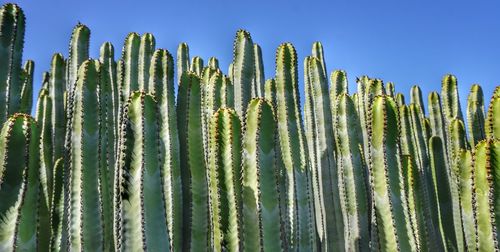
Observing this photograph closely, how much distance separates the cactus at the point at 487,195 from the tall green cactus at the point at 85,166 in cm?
218

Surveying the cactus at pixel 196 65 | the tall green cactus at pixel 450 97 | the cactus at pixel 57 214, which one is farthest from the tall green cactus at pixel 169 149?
the tall green cactus at pixel 450 97

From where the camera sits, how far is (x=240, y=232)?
324cm

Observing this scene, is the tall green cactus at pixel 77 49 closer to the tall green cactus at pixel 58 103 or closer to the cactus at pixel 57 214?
the tall green cactus at pixel 58 103

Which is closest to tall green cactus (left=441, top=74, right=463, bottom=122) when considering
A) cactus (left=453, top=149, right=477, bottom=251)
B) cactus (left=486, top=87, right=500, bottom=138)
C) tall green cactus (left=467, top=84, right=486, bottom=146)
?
tall green cactus (left=467, top=84, right=486, bottom=146)

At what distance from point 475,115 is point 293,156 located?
12.6 ft

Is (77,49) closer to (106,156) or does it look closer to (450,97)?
(106,156)

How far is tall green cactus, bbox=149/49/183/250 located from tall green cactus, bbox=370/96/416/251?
1.26 m

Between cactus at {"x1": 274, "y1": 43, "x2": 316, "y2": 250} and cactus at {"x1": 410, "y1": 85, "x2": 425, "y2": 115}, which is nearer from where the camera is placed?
→ cactus at {"x1": 274, "y1": 43, "x2": 316, "y2": 250}

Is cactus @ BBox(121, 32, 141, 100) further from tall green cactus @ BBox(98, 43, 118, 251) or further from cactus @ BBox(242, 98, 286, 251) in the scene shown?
cactus @ BBox(242, 98, 286, 251)

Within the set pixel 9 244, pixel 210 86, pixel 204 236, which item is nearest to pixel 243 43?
pixel 210 86

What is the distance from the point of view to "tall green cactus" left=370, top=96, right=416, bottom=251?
3504 mm

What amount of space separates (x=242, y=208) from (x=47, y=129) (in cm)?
329

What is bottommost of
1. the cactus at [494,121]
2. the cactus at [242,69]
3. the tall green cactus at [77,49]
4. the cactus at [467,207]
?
the cactus at [467,207]

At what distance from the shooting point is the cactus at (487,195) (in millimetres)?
3047
